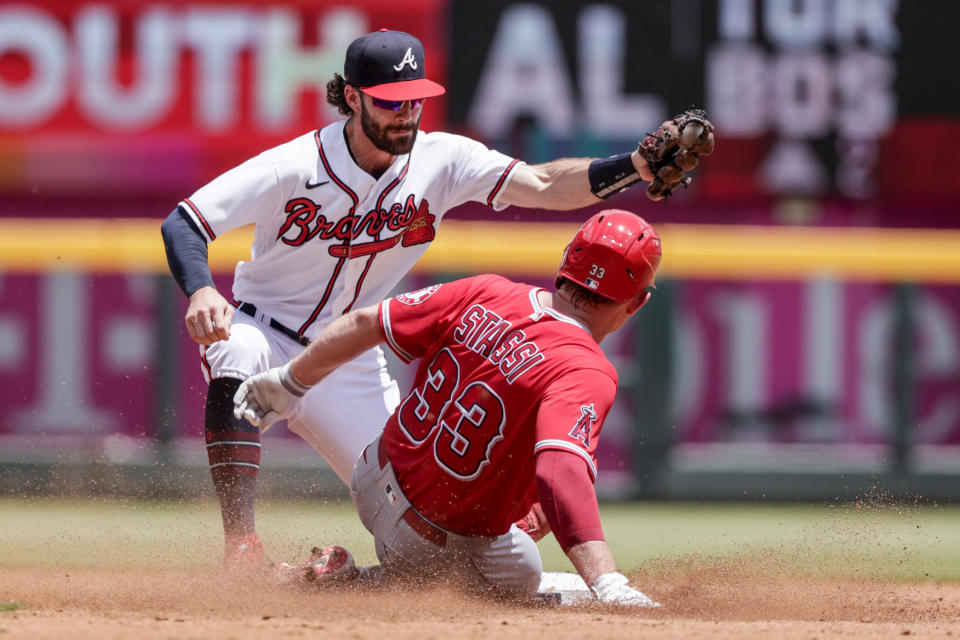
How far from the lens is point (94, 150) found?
326 inches

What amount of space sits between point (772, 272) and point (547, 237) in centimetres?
124

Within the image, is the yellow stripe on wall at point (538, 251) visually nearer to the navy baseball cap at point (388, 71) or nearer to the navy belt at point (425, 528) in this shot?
the navy baseball cap at point (388, 71)

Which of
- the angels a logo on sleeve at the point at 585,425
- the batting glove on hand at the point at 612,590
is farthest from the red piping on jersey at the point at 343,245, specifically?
the batting glove on hand at the point at 612,590

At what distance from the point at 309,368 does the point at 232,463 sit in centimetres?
54

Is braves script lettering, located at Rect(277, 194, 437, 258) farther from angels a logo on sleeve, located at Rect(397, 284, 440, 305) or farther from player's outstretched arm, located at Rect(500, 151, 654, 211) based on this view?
angels a logo on sleeve, located at Rect(397, 284, 440, 305)

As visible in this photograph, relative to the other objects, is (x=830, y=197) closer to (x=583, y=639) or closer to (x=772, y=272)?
(x=772, y=272)

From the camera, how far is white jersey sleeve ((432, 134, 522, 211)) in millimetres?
4504

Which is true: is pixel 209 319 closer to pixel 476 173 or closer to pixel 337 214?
pixel 337 214

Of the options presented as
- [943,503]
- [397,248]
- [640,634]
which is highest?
[397,248]

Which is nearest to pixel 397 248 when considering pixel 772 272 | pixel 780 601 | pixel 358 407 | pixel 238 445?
pixel 358 407

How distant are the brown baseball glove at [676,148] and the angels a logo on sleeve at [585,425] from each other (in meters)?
1.00

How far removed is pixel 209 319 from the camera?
3715 millimetres

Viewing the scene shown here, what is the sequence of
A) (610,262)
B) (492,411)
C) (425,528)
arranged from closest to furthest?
(492,411) < (610,262) < (425,528)

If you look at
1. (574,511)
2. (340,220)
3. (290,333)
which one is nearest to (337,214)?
(340,220)
